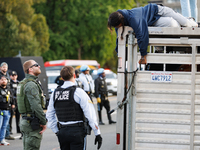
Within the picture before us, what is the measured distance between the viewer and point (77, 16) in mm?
39219

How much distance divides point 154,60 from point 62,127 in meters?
1.56

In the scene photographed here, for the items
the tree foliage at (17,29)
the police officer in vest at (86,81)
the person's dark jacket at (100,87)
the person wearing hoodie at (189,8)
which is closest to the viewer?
the person wearing hoodie at (189,8)

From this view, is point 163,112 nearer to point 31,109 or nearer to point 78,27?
point 31,109

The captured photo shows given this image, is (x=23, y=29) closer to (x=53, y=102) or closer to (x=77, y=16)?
(x=77, y=16)

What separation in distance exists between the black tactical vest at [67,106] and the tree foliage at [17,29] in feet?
81.1

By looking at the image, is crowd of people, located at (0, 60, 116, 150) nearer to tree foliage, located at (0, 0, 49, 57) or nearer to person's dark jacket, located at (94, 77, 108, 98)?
person's dark jacket, located at (94, 77, 108, 98)

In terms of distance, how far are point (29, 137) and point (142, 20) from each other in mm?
2512

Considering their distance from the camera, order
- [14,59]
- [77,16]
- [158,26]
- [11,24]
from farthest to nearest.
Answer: [77,16] < [11,24] < [14,59] < [158,26]

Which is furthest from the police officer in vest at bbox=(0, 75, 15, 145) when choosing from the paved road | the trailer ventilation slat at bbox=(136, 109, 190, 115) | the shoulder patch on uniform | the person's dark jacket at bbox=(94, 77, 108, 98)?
the trailer ventilation slat at bbox=(136, 109, 190, 115)

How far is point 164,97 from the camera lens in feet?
16.5

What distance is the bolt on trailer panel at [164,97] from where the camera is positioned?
4973 millimetres

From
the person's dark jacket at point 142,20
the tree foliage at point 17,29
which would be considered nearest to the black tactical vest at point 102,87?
the person's dark jacket at point 142,20

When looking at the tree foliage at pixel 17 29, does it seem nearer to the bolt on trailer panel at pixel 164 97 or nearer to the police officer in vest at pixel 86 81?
the police officer in vest at pixel 86 81

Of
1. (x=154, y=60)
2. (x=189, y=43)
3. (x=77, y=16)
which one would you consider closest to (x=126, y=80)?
(x=154, y=60)
